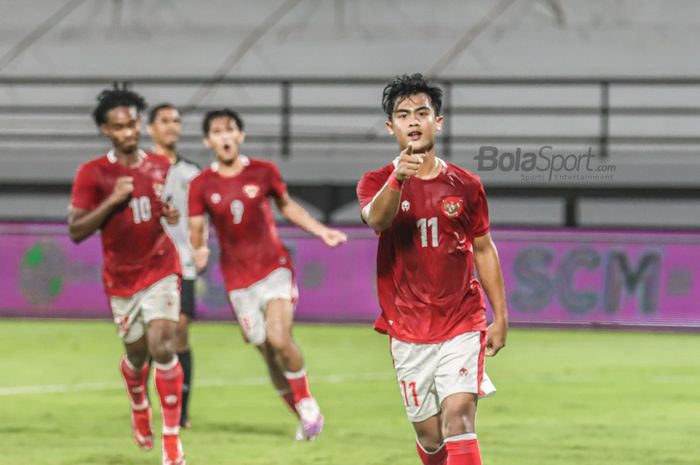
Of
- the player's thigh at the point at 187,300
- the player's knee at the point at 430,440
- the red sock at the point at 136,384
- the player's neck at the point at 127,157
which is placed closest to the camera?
the player's knee at the point at 430,440

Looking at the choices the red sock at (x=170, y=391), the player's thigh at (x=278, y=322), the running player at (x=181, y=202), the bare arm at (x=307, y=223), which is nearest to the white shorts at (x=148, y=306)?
the red sock at (x=170, y=391)

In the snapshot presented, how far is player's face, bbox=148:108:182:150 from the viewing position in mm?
11547

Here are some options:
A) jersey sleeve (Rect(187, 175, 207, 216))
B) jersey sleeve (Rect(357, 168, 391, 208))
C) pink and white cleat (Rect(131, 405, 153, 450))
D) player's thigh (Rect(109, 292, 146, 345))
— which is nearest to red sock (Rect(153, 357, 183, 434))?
player's thigh (Rect(109, 292, 146, 345))

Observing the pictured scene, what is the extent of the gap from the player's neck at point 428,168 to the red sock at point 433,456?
1.33 meters

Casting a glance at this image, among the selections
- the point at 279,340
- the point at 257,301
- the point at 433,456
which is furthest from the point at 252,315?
the point at 433,456

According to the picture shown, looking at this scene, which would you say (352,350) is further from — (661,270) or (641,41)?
(641,41)

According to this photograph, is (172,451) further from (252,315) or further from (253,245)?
(253,245)

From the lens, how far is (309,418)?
32.5 ft

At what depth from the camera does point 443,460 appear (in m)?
7.11

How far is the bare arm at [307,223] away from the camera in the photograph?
9680 mm

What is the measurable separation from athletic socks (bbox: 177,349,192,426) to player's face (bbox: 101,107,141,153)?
90.5 inches

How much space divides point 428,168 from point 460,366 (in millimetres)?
957

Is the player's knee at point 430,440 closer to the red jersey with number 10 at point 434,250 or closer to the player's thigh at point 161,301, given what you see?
the red jersey with number 10 at point 434,250

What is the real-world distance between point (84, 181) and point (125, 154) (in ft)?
1.15
